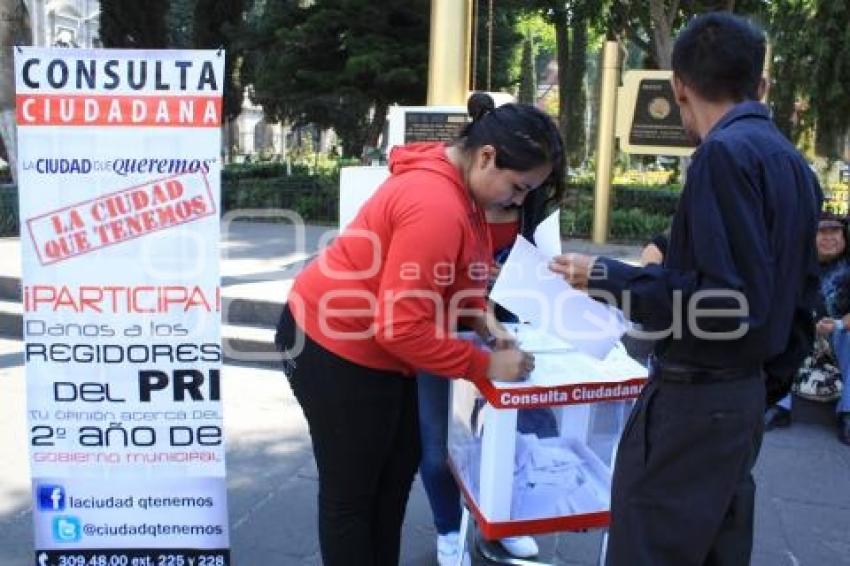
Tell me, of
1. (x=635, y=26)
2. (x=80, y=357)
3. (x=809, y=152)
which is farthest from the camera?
(x=635, y=26)

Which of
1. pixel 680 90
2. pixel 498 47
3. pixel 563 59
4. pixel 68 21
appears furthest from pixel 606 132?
pixel 68 21

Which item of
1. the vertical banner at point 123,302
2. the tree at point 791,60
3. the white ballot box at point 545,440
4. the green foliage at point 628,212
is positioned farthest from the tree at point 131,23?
the white ballot box at point 545,440

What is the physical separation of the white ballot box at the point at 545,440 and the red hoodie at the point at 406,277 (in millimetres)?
222

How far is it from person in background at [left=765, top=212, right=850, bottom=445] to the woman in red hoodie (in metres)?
3.04

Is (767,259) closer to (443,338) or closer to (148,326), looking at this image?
(443,338)

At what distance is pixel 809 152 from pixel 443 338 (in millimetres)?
17557

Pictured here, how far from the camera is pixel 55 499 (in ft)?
8.93

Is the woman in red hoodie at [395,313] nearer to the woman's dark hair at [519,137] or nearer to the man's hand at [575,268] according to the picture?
the woman's dark hair at [519,137]

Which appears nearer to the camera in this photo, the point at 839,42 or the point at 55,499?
the point at 55,499

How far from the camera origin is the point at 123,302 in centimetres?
260

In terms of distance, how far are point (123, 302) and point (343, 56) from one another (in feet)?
42.7

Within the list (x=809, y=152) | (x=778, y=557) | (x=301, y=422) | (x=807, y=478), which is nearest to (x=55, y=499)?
(x=301, y=422)

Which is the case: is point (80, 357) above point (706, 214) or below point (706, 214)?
below

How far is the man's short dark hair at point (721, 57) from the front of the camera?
1773mm
